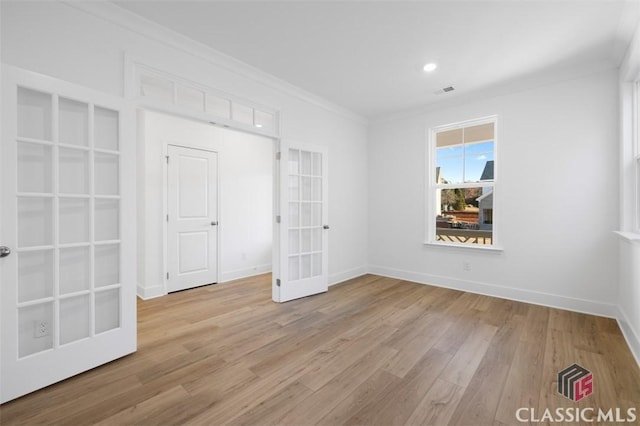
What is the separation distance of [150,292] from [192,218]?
1178 mm

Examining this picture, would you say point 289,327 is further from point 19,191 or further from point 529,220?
point 529,220

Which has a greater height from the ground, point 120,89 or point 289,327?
point 120,89

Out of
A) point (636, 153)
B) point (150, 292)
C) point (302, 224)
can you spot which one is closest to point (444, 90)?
point (636, 153)

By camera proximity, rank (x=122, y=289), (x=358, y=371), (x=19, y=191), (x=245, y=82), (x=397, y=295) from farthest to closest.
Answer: (x=397, y=295) → (x=245, y=82) → (x=122, y=289) → (x=358, y=371) → (x=19, y=191)

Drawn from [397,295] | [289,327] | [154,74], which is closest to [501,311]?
[397,295]

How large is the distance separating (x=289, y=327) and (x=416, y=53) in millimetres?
3127

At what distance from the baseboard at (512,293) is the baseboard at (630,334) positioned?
20cm

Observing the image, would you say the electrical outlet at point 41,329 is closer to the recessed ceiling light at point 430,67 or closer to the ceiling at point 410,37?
the ceiling at point 410,37

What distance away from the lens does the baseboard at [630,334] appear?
2.20 meters

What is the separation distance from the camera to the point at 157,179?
393 cm

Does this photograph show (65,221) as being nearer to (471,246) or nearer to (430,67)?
(430,67)

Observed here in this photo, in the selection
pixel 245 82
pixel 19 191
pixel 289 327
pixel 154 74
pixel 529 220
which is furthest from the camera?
pixel 529 220

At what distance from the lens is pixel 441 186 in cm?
426

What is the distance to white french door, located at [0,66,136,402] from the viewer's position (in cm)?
174
